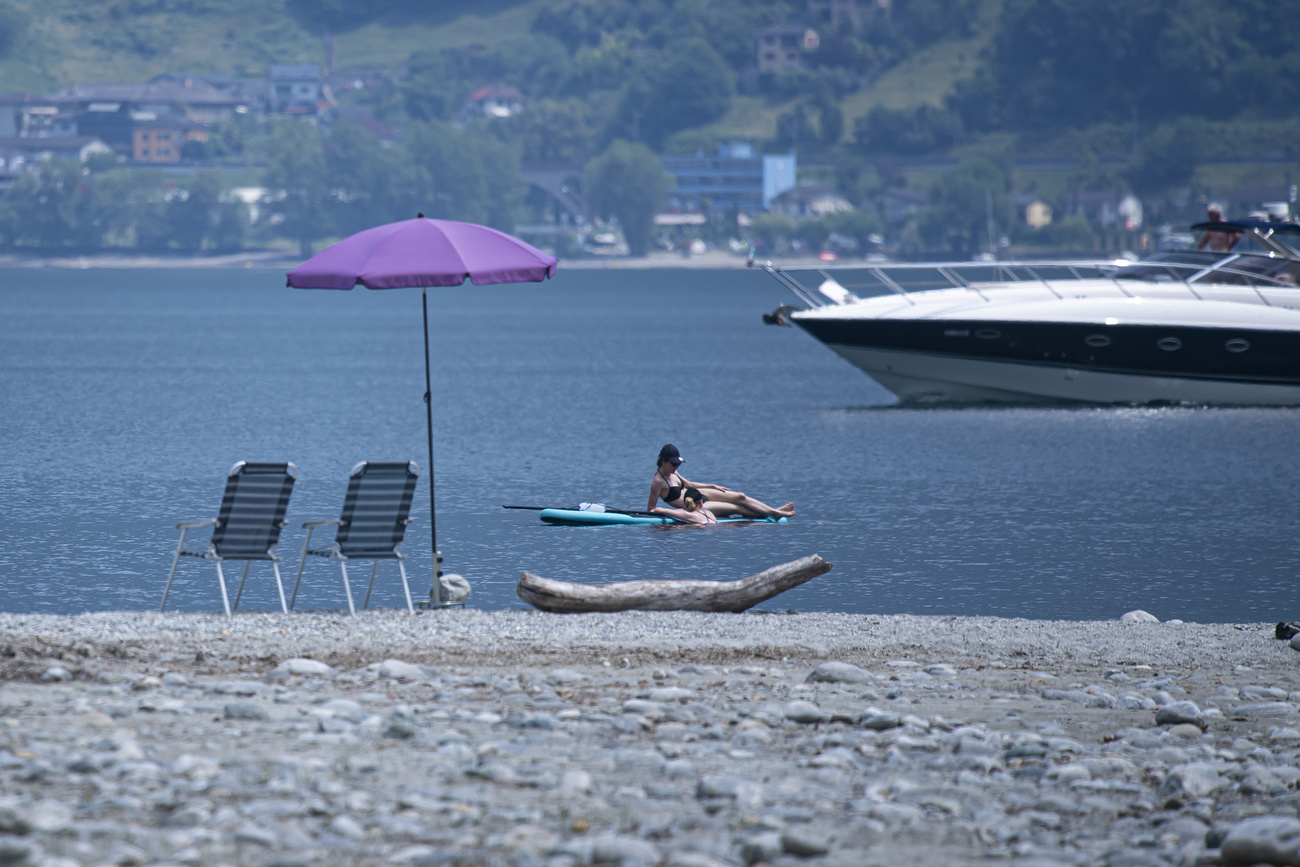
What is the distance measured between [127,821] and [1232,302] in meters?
29.6

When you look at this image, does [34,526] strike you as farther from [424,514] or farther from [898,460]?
[898,460]

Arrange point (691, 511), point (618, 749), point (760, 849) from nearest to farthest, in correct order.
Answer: point (760, 849) < point (618, 749) < point (691, 511)

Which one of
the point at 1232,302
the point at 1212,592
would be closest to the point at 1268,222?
the point at 1232,302

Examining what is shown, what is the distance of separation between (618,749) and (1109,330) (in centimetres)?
2701

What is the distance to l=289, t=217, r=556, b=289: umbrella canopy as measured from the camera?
1180 cm

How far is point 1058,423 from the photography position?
35.4m

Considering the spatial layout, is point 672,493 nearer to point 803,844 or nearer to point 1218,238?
point 803,844

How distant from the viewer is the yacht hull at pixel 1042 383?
1328 inches

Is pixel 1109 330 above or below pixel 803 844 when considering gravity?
above

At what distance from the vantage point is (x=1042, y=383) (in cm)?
3428

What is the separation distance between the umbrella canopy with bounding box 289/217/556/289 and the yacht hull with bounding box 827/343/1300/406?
21.9 meters

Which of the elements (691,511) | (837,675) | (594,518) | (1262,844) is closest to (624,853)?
(1262,844)

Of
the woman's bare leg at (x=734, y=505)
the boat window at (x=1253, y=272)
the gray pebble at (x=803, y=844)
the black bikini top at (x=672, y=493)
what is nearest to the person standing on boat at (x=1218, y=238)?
the boat window at (x=1253, y=272)

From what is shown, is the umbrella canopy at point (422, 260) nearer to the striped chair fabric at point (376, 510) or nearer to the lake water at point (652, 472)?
the striped chair fabric at point (376, 510)
